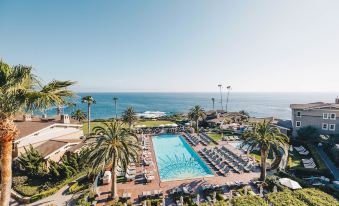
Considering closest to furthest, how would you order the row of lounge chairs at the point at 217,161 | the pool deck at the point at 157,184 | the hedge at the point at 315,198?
the hedge at the point at 315,198
the pool deck at the point at 157,184
the row of lounge chairs at the point at 217,161

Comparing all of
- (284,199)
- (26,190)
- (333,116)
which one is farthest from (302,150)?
(26,190)

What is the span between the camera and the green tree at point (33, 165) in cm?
2389

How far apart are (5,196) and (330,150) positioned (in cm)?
3775

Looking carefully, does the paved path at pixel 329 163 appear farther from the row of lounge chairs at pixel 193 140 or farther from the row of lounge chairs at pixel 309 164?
the row of lounge chairs at pixel 193 140

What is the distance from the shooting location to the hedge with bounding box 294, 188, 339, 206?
1678 cm

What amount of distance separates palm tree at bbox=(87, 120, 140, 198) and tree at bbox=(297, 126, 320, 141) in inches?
1179

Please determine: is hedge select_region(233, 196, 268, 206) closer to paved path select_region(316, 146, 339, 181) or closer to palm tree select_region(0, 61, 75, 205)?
paved path select_region(316, 146, 339, 181)

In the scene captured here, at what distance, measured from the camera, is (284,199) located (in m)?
17.6

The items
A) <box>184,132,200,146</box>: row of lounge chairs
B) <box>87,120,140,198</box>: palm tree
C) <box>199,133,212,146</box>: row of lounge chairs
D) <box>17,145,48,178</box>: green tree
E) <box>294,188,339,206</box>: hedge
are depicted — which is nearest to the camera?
<box>294,188,339,206</box>: hedge

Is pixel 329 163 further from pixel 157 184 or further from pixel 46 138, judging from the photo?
pixel 46 138

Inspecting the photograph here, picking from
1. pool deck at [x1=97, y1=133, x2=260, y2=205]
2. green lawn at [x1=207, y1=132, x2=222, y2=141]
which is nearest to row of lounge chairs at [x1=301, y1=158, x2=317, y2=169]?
pool deck at [x1=97, y1=133, x2=260, y2=205]

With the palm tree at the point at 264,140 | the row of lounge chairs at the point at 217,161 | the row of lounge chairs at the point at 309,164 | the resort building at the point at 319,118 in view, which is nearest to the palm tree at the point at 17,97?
the palm tree at the point at 264,140

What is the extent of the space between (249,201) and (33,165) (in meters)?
23.4

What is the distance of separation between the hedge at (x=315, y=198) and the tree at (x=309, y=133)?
18895mm
